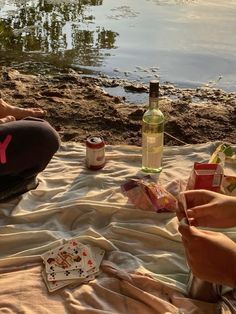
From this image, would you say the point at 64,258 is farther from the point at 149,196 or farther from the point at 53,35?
the point at 53,35

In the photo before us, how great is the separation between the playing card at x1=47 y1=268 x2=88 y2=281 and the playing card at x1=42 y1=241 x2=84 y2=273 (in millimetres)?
13

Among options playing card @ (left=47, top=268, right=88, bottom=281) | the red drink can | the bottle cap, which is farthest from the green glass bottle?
→ playing card @ (left=47, top=268, right=88, bottom=281)

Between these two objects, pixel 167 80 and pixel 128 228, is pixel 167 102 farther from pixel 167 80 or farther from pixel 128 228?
pixel 128 228

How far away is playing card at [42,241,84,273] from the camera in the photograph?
6.54 ft

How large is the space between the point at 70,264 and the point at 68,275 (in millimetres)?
52

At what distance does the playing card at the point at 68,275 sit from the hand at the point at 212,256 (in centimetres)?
51

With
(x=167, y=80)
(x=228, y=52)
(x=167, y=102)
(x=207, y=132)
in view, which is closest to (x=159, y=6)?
(x=228, y=52)

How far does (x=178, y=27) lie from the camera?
5.28 m

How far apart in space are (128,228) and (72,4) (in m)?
4.43

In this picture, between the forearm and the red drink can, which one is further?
the red drink can

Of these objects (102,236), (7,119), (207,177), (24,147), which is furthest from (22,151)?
(207,177)

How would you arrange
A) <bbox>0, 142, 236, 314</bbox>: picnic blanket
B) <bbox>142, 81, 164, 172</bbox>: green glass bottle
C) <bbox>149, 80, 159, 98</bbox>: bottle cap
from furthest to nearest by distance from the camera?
1. <bbox>142, 81, 164, 172</bbox>: green glass bottle
2. <bbox>149, 80, 159, 98</bbox>: bottle cap
3. <bbox>0, 142, 236, 314</bbox>: picnic blanket

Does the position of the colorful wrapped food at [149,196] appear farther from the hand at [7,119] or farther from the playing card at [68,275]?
the hand at [7,119]

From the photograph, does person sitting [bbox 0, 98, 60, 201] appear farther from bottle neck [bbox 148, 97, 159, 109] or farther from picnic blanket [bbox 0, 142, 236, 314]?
bottle neck [bbox 148, 97, 159, 109]
